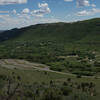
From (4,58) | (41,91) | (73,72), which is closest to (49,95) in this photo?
(41,91)

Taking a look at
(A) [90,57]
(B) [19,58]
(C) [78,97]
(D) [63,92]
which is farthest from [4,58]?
(C) [78,97]

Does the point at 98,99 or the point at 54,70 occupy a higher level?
the point at 98,99

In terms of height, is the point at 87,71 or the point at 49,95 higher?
the point at 49,95

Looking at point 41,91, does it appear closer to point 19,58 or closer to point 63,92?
point 63,92

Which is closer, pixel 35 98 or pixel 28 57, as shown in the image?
pixel 35 98

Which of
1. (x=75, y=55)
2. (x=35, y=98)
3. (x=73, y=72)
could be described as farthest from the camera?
(x=75, y=55)

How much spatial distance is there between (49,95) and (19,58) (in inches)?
5077

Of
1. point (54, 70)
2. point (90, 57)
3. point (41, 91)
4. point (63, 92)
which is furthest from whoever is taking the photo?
point (90, 57)

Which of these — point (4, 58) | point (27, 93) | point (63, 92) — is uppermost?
point (27, 93)

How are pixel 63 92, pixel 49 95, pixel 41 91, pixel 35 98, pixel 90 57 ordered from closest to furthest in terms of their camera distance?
pixel 35 98, pixel 49 95, pixel 41 91, pixel 63 92, pixel 90 57

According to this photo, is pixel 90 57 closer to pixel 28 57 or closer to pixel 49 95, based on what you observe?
pixel 28 57

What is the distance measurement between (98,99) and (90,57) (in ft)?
380

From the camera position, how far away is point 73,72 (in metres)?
112

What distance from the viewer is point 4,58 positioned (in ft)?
562
